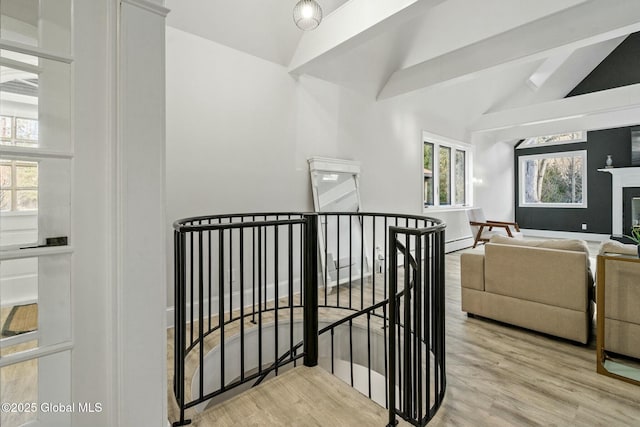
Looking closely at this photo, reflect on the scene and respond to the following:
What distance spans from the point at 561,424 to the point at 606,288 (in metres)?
1.09

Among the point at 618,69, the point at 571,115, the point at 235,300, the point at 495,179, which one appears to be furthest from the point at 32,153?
the point at 618,69

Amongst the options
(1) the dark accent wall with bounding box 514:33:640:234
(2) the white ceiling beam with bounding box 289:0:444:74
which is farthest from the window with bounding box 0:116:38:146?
(1) the dark accent wall with bounding box 514:33:640:234

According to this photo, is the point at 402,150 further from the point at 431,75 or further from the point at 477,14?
the point at 477,14

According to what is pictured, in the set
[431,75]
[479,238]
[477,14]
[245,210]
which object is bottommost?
[479,238]

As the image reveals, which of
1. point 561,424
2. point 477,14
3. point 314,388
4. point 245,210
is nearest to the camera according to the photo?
point 561,424

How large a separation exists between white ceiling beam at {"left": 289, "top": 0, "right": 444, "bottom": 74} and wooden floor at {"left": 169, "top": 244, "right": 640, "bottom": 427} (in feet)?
8.49

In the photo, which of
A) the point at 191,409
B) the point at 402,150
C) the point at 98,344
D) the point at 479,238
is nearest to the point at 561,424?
the point at 191,409

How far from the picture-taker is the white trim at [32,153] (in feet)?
3.10

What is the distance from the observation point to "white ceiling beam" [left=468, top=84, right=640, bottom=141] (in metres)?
4.66

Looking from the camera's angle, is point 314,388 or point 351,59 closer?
point 314,388

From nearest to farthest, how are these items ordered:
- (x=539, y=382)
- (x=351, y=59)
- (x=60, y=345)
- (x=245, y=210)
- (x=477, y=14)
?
1. (x=60, y=345)
2. (x=539, y=382)
3. (x=245, y=210)
4. (x=477, y=14)
5. (x=351, y=59)

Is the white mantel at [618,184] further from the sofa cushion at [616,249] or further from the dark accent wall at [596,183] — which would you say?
the sofa cushion at [616,249]

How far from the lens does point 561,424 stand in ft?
4.78

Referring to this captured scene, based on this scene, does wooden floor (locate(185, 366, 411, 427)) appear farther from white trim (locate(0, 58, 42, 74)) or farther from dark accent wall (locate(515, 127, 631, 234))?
dark accent wall (locate(515, 127, 631, 234))
